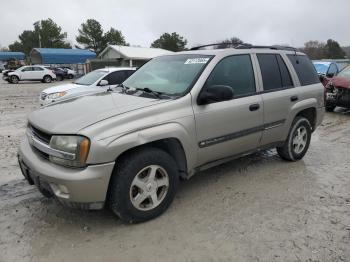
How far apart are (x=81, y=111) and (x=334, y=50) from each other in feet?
224

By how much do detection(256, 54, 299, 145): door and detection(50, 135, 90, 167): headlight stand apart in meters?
2.62

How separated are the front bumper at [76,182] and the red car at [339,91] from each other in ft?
30.5

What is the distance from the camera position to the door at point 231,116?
4125mm

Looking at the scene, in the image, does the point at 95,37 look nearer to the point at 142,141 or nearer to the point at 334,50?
the point at 334,50

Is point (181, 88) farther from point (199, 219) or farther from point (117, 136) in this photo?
point (199, 219)

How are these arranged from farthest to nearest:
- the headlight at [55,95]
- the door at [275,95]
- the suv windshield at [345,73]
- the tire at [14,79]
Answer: the tire at [14,79] < the suv windshield at [345,73] < the headlight at [55,95] < the door at [275,95]

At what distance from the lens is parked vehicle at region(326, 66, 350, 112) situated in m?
10.6

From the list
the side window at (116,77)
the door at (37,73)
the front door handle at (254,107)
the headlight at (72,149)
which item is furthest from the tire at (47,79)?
the headlight at (72,149)

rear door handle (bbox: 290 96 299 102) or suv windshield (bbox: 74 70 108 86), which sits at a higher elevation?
rear door handle (bbox: 290 96 299 102)

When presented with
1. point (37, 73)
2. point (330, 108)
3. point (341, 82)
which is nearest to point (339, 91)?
point (341, 82)

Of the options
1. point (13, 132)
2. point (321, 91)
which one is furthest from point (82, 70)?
point (321, 91)

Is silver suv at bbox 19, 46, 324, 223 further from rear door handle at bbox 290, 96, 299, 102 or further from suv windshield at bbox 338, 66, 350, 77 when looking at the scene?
suv windshield at bbox 338, 66, 350, 77

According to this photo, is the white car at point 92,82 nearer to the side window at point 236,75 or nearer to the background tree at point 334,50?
the side window at point 236,75

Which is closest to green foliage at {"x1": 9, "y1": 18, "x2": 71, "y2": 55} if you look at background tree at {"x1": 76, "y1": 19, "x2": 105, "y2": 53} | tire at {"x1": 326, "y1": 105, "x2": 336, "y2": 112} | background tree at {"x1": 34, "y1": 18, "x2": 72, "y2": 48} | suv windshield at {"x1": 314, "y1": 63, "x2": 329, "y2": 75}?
background tree at {"x1": 34, "y1": 18, "x2": 72, "y2": 48}
